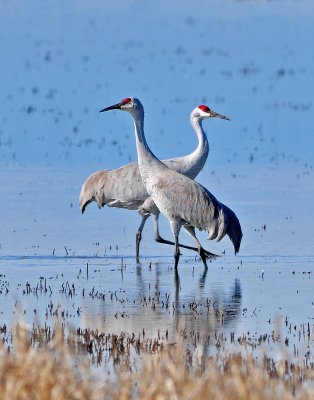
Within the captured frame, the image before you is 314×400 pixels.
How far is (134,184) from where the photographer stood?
13.1 m

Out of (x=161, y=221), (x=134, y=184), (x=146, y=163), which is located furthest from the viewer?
(x=161, y=221)

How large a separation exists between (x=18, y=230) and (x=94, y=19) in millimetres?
33419

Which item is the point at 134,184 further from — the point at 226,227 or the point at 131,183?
the point at 226,227

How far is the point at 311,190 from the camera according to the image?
1647 cm

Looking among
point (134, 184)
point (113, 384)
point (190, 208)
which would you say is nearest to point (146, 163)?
point (190, 208)

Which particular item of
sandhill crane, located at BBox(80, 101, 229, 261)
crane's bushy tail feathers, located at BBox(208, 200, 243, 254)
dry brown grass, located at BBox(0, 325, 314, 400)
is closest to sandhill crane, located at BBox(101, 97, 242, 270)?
crane's bushy tail feathers, located at BBox(208, 200, 243, 254)

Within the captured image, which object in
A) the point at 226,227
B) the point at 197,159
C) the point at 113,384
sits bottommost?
the point at 113,384

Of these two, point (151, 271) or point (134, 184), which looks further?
point (134, 184)

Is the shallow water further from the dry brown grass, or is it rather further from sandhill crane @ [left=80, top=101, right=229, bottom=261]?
the dry brown grass

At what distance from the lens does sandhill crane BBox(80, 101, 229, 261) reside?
13016 millimetres

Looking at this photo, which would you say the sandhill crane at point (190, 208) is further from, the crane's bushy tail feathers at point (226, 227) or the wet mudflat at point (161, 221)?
the wet mudflat at point (161, 221)

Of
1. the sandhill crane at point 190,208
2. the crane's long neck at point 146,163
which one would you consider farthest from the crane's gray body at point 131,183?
the sandhill crane at point 190,208

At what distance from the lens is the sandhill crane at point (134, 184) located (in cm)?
1302

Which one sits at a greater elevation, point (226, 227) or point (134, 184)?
point (134, 184)
